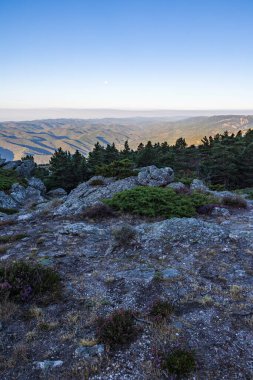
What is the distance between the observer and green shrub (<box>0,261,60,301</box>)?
765 centimetres

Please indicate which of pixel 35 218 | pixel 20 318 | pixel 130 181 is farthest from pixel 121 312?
pixel 130 181

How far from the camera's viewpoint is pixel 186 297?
24.6 ft

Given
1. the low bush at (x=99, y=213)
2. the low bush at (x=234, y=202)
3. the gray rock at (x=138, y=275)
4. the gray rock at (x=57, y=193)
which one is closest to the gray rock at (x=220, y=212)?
the low bush at (x=234, y=202)

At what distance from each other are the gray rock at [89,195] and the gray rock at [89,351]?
11.2 meters

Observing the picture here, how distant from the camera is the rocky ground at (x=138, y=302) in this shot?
5.38 m

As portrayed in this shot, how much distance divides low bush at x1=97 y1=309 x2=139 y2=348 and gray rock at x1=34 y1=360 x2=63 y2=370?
36.6 inches

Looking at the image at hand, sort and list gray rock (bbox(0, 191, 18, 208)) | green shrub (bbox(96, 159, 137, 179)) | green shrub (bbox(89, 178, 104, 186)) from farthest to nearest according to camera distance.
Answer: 1. gray rock (bbox(0, 191, 18, 208))
2. green shrub (bbox(96, 159, 137, 179))
3. green shrub (bbox(89, 178, 104, 186))

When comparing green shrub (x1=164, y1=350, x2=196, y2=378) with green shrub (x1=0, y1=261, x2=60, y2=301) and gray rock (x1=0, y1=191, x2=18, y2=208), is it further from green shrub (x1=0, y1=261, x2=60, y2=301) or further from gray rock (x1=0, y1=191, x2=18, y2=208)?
gray rock (x1=0, y1=191, x2=18, y2=208)

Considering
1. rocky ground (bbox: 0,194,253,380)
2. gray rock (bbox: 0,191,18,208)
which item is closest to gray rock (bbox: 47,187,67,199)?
gray rock (bbox: 0,191,18,208)

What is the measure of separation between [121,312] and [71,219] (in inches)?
386

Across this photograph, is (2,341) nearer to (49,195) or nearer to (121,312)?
(121,312)

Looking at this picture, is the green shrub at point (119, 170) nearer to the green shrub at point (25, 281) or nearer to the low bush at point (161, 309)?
the green shrub at point (25, 281)

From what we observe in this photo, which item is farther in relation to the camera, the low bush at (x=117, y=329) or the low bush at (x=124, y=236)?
the low bush at (x=124, y=236)

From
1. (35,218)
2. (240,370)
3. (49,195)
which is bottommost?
(49,195)
